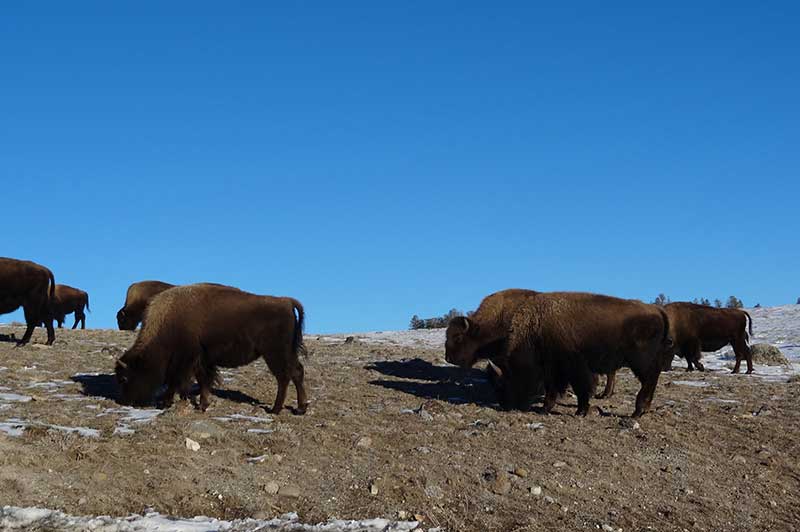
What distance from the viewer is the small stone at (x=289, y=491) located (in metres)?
7.83

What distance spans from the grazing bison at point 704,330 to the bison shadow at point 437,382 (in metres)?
7.07

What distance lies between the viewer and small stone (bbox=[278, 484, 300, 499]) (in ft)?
25.7

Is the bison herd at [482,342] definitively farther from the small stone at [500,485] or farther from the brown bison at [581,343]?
the small stone at [500,485]

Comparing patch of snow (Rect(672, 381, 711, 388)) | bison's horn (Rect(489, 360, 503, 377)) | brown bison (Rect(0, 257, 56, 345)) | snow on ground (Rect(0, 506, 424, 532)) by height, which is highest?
brown bison (Rect(0, 257, 56, 345))

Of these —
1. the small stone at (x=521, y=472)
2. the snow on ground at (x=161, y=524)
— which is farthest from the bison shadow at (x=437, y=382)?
the snow on ground at (x=161, y=524)

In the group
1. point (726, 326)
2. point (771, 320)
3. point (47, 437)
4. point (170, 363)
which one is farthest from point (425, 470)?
point (771, 320)

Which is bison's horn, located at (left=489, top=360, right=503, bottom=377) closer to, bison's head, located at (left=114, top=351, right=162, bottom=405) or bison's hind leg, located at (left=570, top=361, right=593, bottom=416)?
bison's hind leg, located at (left=570, top=361, right=593, bottom=416)

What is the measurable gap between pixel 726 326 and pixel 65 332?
18.5 meters

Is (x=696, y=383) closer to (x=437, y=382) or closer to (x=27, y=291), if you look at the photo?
(x=437, y=382)

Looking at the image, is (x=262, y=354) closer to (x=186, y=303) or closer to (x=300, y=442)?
(x=186, y=303)

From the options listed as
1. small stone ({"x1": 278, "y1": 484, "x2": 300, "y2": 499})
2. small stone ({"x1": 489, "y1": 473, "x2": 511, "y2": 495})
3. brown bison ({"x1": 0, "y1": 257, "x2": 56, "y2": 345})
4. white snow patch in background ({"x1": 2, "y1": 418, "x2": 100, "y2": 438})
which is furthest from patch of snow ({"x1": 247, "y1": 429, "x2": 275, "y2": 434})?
brown bison ({"x1": 0, "y1": 257, "x2": 56, "y2": 345})

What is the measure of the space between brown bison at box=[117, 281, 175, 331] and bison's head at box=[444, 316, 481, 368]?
40.3ft

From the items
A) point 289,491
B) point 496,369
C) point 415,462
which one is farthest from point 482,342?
point 289,491

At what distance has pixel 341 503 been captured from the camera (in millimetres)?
7762
